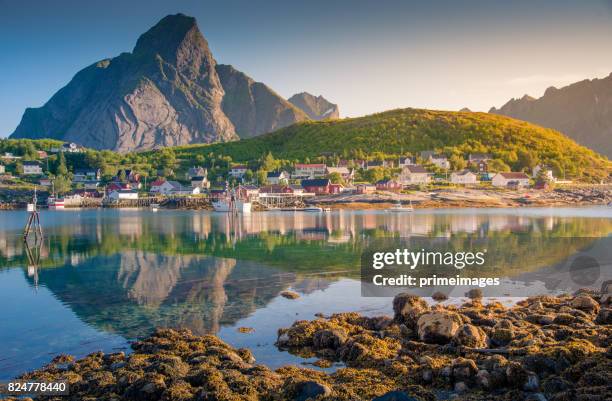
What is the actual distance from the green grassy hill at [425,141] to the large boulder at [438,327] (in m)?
115

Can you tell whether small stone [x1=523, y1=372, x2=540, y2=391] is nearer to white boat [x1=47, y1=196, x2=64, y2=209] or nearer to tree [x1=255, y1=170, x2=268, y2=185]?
tree [x1=255, y1=170, x2=268, y2=185]

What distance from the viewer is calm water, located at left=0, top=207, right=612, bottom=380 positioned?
616 inches

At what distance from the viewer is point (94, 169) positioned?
452ft

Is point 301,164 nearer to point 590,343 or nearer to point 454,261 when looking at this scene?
point 454,261

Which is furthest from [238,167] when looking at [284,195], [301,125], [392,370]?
[392,370]

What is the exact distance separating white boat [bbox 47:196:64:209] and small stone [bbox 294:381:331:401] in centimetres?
10833

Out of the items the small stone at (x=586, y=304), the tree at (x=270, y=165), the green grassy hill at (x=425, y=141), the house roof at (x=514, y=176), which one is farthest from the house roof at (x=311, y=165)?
the small stone at (x=586, y=304)

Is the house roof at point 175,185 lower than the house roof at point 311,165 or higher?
lower

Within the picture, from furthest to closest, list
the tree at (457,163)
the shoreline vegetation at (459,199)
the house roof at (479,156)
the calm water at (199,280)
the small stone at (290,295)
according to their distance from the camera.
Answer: the house roof at (479,156) → the tree at (457,163) → the shoreline vegetation at (459,199) → the small stone at (290,295) → the calm water at (199,280)

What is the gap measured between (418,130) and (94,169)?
8854cm

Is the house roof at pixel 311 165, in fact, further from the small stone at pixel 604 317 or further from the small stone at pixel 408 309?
the small stone at pixel 604 317

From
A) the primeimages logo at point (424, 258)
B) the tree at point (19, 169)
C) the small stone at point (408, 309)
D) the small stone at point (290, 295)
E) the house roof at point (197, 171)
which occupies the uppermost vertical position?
the tree at point (19, 169)

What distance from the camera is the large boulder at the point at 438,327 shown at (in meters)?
13.3

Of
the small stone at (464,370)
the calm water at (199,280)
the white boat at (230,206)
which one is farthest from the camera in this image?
the white boat at (230,206)
